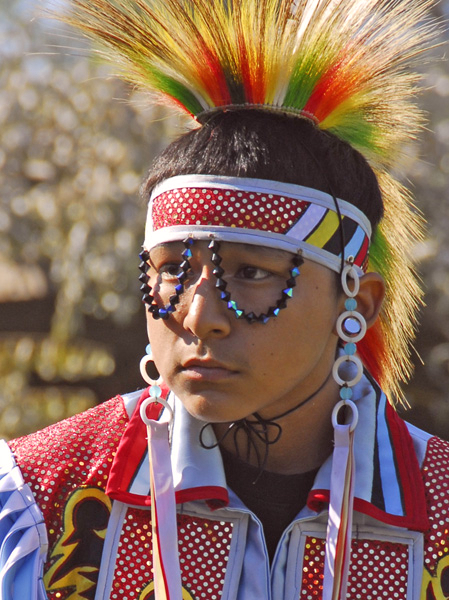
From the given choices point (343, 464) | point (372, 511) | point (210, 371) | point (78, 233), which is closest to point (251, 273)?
point (210, 371)

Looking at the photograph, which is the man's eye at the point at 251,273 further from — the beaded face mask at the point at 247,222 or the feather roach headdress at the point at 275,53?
the feather roach headdress at the point at 275,53

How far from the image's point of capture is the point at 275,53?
247 centimetres

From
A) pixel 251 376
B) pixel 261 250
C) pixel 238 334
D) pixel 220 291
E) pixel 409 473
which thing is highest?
pixel 261 250

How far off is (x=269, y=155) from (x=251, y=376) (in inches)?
22.7

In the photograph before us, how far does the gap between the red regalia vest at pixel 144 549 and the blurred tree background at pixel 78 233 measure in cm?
223

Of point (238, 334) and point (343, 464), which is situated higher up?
point (238, 334)

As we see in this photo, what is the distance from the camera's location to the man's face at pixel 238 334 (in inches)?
89.5

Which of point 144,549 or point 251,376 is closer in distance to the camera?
point 251,376

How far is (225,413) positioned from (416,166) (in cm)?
267

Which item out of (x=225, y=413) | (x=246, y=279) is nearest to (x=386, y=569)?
(x=225, y=413)

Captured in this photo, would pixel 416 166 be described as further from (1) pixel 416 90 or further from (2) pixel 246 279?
(2) pixel 246 279

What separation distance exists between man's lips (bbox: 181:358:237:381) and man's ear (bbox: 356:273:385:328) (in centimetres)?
50

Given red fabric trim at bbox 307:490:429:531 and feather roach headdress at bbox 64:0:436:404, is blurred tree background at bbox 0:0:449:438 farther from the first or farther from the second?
red fabric trim at bbox 307:490:429:531

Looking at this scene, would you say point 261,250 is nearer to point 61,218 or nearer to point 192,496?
point 192,496
